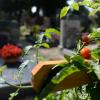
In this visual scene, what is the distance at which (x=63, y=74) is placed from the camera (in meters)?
1.02

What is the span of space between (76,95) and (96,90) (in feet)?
0.62

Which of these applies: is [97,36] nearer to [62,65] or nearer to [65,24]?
[62,65]

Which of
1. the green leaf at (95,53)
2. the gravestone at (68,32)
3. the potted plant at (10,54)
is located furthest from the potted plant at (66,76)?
the gravestone at (68,32)

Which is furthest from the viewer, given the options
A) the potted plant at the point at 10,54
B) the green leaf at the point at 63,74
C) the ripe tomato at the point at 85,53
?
the potted plant at the point at 10,54

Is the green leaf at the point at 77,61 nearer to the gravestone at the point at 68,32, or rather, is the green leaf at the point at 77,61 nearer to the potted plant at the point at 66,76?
the potted plant at the point at 66,76

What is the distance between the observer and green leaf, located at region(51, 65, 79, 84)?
1.01 metres

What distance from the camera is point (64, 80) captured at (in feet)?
3.53

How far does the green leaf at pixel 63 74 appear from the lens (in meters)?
1.01

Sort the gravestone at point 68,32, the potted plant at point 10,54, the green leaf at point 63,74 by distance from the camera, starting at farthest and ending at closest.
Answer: the gravestone at point 68,32 → the potted plant at point 10,54 → the green leaf at point 63,74

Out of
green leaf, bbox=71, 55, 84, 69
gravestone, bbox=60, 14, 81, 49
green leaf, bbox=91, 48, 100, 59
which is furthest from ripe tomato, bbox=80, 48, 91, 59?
gravestone, bbox=60, 14, 81, 49

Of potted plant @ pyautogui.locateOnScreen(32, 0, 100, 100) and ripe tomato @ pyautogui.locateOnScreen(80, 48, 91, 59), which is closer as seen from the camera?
potted plant @ pyautogui.locateOnScreen(32, 0, 100, 100)

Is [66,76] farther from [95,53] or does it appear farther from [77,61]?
[95,53]

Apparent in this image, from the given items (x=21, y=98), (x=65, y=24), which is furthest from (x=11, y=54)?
(x=65, y=24)

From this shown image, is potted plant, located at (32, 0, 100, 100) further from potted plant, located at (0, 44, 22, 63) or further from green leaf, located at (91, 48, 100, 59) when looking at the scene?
potted plant, located at (0, 44, 22, 63)
